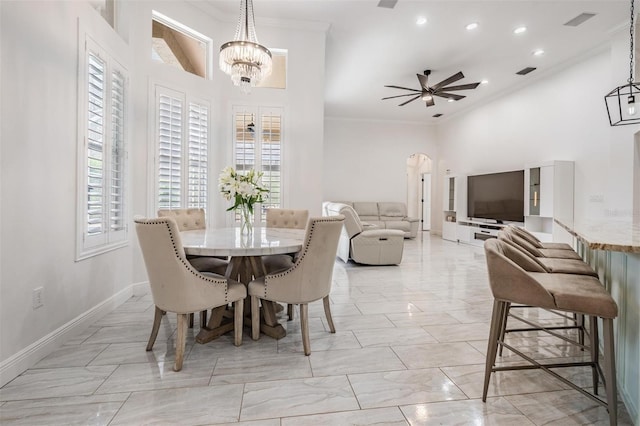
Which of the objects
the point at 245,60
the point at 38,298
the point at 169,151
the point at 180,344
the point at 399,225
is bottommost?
the point at 180,344

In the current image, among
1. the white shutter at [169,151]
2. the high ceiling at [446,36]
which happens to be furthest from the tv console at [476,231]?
the white shutter at [169,151]

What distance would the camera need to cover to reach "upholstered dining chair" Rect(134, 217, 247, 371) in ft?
6.55

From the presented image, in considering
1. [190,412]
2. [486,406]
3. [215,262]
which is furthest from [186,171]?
[486,406]

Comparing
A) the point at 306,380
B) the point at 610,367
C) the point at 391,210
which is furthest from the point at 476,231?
the point at 306,380

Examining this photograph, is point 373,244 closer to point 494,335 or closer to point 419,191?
point 494,335

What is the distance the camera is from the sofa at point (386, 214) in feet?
30.1

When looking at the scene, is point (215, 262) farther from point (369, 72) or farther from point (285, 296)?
point (369, 72)

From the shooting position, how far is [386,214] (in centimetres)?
941

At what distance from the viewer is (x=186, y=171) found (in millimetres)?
4078

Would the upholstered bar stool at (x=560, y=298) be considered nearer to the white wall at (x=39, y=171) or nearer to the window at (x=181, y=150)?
the white wall at (x=39, y=171)

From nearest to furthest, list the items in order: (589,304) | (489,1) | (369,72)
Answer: (589,304) < (489,1) < (369,72)

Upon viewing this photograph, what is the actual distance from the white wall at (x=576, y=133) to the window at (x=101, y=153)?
5006mm

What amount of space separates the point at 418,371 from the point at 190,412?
136 centimetres

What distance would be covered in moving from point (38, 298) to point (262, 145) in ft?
9.88
